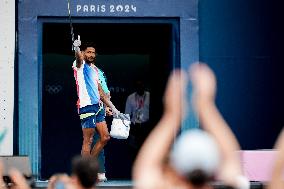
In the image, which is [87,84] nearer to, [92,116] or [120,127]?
[92,116]

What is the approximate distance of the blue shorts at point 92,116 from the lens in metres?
9.99

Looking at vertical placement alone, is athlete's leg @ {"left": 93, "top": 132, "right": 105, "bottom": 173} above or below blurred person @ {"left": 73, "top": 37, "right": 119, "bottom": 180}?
below

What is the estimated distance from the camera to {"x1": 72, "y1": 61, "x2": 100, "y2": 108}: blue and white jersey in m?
10.0

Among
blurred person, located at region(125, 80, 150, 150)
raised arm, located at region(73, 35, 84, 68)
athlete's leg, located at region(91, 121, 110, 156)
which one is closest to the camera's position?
raised arm, located at region(73, 35, 84, 68)

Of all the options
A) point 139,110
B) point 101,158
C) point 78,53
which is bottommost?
point 101,158

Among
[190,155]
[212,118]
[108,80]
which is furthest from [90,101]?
[190,155]

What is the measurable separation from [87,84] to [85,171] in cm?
639

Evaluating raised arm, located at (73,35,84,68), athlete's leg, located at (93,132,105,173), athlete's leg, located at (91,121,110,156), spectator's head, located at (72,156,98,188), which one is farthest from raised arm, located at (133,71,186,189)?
athlete's leg, located at (93,132,105,173)

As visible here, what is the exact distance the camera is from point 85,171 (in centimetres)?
376

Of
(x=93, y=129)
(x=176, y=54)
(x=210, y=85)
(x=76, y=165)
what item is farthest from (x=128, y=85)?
(x=210, y=85)

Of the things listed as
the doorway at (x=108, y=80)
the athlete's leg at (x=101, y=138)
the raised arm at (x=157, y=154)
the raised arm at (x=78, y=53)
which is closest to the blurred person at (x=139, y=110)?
the doorway at (x=108, y=80)

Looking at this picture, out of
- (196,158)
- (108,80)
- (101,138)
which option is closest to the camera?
(196,158)

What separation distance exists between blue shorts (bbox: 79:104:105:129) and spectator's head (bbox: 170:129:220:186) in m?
7.14

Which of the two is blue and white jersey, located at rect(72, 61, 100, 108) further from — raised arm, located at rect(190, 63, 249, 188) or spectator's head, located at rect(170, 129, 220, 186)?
spectator's head, located at rect(170, 129, 220, 186)
